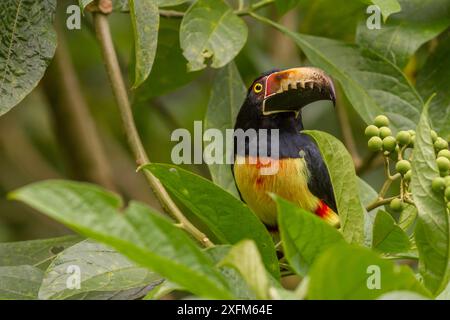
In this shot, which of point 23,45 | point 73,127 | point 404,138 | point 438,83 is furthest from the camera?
point 73,127

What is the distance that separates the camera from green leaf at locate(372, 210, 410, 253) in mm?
1718

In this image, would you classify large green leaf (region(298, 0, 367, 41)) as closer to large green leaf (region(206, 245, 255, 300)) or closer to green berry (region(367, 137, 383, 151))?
green berry (region(367, 137, 383, 151))

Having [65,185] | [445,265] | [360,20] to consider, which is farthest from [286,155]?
[65,185]

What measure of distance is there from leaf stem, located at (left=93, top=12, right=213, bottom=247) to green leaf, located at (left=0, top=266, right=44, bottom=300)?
0.35 metres

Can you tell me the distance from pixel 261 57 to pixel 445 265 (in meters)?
2.19

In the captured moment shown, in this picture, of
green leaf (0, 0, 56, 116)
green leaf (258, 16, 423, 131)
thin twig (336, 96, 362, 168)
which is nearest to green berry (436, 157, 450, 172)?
green leaf (258, 16, 423, 131)

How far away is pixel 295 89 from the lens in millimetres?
2551

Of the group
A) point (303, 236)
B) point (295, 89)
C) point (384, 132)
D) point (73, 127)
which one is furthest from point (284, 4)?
point (73, 127)

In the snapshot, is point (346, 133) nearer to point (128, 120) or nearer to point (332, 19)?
point (332, 19)

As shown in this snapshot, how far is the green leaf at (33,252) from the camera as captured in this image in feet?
7.54

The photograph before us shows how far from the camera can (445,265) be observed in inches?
63.1

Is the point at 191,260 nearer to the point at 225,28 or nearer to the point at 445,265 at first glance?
the point at 445,265

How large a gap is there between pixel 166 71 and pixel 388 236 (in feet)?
4.03
